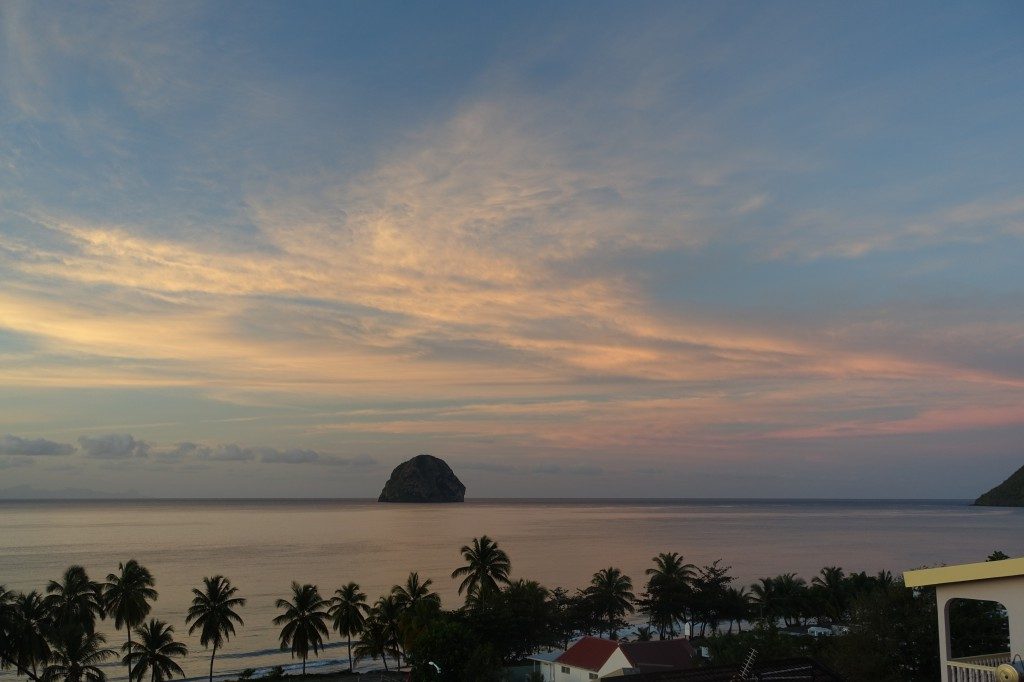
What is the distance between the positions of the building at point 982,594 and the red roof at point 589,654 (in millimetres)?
26304

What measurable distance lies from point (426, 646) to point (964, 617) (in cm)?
2169

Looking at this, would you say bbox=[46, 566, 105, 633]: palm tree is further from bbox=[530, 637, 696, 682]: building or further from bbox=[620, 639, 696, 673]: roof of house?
bbox=[620, 639, 696, 673]: roof of house

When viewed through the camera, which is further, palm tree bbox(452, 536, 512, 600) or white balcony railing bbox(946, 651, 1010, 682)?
palm tree bbox(452, 536, 512, 600)

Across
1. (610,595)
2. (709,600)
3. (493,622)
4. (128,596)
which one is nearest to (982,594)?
(493,622)

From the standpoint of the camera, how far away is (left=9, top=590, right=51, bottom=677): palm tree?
3634 cm

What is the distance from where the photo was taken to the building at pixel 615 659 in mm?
36000

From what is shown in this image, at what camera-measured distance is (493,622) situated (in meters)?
47.5

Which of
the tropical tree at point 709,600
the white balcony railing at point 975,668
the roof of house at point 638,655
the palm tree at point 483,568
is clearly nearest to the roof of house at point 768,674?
the white balcony railing at point 975,668

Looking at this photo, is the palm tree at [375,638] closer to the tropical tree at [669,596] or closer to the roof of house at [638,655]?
the roof of house at [638,655]

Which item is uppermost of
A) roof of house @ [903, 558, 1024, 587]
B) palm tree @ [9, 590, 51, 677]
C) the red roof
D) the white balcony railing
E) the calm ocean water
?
roof of house @ [903, 558, 1024, 587]

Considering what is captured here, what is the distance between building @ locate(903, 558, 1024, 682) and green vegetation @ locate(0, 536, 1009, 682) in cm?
1303

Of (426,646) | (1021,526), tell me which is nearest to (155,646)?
(426,646)

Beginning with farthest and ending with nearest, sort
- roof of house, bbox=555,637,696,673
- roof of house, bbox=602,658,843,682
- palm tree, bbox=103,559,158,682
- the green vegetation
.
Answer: palm tree, bbox=103,559,158,682, roof of house, bbox=555,637,696,673, the green vegetation, roof of house, bbox=602,658,843,682

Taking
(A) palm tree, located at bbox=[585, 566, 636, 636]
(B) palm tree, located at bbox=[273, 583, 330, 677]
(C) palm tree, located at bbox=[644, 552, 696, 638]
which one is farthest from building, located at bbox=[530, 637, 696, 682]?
(C) palm tree, located at bbox=[644, 552, 696, 638]
